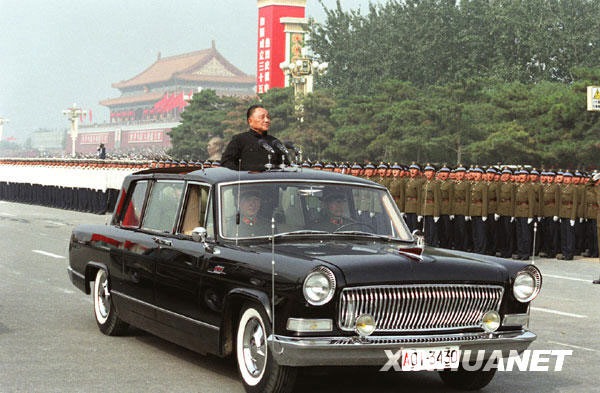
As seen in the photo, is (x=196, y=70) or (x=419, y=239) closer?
(x=419, y=239)

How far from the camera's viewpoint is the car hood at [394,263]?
719cm

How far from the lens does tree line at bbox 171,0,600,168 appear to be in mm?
49219

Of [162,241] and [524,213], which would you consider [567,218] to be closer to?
[524,213]

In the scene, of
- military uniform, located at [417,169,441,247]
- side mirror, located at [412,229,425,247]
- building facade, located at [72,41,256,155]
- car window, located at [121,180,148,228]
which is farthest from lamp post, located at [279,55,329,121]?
building facade, located at [72,41,256,155]

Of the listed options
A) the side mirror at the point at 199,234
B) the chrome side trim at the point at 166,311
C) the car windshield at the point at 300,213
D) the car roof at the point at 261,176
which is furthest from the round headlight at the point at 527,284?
the side mirror at the point at 199,234

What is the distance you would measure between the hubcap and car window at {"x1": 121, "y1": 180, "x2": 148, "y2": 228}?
245 cm

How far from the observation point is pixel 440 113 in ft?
182

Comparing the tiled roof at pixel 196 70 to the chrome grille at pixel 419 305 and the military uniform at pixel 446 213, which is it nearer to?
the military uniform at pixel 446 213

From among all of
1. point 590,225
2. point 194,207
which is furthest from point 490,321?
point 590,225

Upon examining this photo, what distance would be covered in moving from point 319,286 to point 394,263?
53cm

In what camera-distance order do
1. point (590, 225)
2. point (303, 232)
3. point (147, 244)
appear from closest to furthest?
point (303, 232)
point (147, 244)
point (590, 225)

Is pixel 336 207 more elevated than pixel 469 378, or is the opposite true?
pixel 336 207

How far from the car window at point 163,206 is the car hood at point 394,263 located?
4.79 feet

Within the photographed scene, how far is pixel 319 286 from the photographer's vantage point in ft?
23.3
